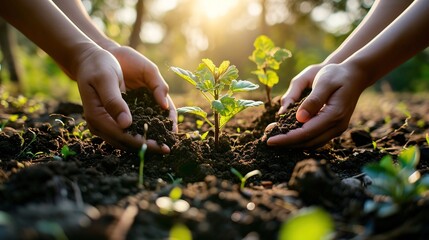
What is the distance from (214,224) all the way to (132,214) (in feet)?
0.75

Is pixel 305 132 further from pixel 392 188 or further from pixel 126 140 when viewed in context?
pixel 126 140

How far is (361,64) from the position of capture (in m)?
1.99

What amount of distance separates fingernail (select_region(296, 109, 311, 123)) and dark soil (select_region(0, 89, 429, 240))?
0.06m

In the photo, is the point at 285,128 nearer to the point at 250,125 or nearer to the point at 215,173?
the point at 215,173

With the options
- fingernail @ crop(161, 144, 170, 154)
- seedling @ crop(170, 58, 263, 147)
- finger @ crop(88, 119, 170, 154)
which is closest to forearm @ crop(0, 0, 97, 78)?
finger @ crop(88, 119, 170, 154)

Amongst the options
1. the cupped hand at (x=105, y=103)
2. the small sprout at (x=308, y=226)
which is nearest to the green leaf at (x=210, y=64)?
the cupped hand at (x=105, y=103)

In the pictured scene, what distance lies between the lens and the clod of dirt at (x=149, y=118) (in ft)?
6.27

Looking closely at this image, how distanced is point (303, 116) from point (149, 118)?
0.81 m

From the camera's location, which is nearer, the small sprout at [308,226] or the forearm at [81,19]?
the small sprout at [308,226]

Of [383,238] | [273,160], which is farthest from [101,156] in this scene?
[383,238]

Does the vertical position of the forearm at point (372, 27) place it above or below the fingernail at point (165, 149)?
above

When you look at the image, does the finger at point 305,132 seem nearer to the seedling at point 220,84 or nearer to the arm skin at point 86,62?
the seedling at point 220,84

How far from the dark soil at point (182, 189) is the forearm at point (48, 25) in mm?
464

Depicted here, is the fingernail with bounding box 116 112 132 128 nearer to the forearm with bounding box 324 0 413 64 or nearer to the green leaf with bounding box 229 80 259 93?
the green leaf with bounding box 229 80 259 93
